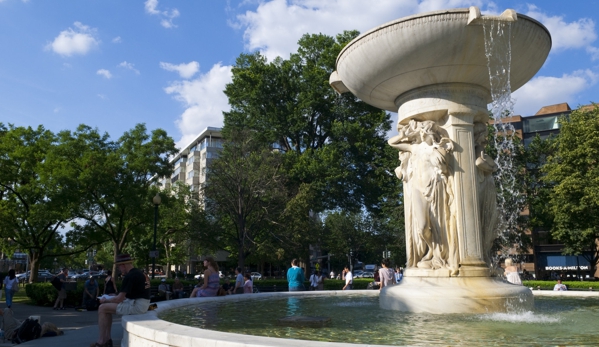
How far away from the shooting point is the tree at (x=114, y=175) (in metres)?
26.3

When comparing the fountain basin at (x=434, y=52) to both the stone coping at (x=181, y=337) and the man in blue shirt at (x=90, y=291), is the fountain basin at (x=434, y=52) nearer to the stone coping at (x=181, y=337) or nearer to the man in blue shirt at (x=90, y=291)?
the stone coping at (x=181, y=337)

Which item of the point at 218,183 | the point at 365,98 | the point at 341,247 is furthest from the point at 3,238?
the point at 341,247

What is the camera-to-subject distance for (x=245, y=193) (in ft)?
94.5

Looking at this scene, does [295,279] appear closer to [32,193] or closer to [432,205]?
[432,205]

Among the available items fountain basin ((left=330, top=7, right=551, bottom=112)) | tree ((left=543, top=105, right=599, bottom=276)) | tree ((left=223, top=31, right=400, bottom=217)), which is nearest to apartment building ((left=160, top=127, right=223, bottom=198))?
tree ((left=223, top=31, right=400, bottom=217))

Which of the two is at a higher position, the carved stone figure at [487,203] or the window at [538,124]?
the window at [538,124]

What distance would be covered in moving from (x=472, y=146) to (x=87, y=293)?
608 inches

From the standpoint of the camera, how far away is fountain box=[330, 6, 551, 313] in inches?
307

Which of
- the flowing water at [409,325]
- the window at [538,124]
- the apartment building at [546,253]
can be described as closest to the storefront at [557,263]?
the apartment building at [546,253]

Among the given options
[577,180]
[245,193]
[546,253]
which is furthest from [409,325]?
[546,253]

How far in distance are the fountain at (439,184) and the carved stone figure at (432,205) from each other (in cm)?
2

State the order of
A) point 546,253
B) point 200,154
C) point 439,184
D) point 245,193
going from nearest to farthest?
point 439,184, point 245,193, point 546,253, point 200,154

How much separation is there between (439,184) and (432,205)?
1.29ft

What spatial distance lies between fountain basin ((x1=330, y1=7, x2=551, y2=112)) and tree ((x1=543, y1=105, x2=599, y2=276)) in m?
24.4
